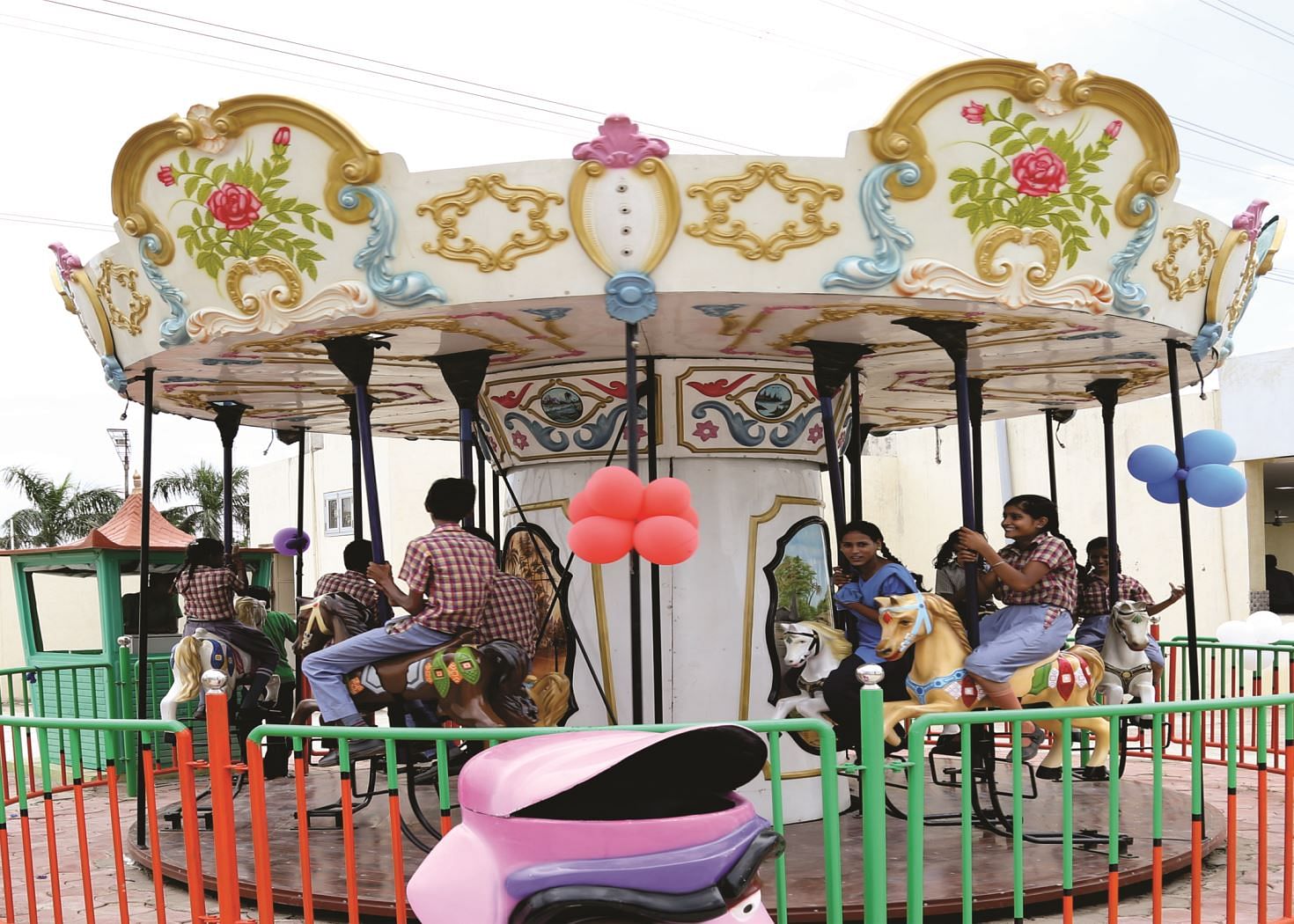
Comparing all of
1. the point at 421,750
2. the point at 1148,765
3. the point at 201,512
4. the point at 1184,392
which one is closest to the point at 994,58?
the point at 421,750

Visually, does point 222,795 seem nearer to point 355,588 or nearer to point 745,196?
point 745,196

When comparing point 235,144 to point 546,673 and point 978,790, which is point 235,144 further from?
point 978,790

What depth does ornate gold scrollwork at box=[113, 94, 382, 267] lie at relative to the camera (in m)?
5.38

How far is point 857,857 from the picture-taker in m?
6.05

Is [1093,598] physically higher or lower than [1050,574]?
lower

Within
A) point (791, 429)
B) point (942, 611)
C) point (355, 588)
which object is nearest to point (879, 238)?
point (942, 611)

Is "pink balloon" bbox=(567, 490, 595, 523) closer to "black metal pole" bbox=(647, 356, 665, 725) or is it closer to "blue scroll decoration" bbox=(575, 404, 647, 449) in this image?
"black metal pole" bbox=(647, 356, 665, 725)

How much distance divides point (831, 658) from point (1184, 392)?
13.6 meters

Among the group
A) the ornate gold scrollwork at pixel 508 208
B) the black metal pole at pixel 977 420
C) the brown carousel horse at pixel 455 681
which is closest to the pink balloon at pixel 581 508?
the ornate gold scrollwork at pixel 508 208

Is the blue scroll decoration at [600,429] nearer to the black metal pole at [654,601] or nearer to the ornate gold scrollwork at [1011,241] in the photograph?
the black metal pole at [654,601]

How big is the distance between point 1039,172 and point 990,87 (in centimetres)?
41

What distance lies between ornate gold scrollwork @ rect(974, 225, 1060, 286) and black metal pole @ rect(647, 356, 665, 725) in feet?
5.48

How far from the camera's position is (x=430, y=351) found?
694cm

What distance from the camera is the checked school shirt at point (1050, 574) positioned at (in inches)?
259
